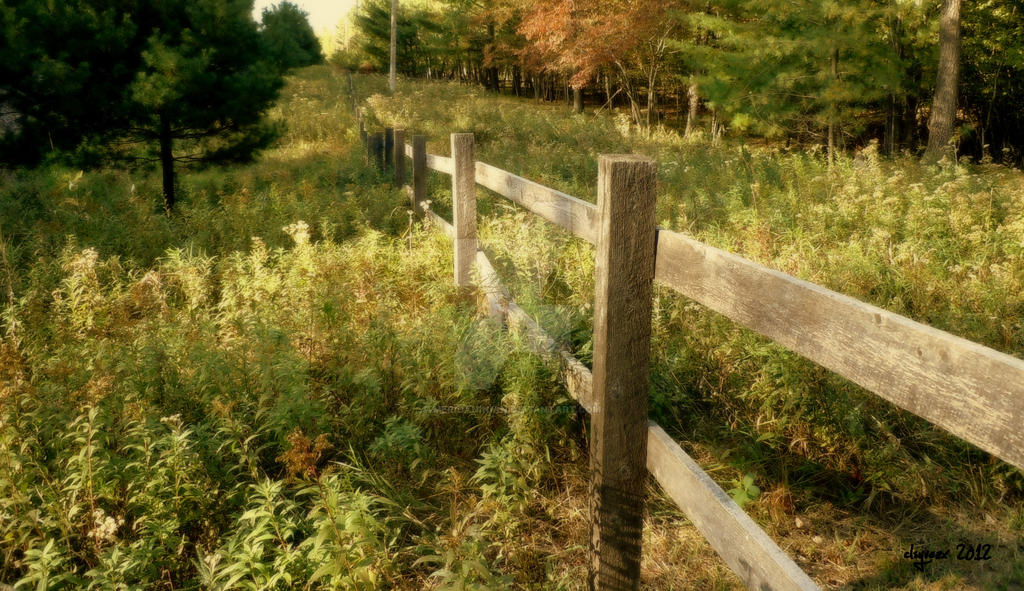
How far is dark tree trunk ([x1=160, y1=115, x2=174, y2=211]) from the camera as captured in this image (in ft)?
30.5

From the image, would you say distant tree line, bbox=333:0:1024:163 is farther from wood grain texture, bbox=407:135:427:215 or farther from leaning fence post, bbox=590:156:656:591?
leaning fence post, bbox=590:156:656:591

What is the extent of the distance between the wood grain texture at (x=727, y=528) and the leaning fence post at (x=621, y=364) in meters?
0.15

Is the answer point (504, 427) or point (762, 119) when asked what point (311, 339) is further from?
point (762, 119)

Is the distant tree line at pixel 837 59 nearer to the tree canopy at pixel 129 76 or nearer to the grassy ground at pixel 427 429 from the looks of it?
the grassy ground at pixel 427 429

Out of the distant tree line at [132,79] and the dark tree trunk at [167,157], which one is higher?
the distant tree line at [132,79]

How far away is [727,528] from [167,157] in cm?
991

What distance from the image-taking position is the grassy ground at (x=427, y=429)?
257cm

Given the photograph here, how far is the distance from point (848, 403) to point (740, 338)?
27.2 inches

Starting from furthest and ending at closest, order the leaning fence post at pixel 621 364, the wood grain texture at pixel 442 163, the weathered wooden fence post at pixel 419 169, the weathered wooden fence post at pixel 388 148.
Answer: the weathered wooden fence post at pixel 388 148, the weathered wooden fence post at pixel 419 169, the wood grain texture at pixel 442 163, the leaning fence post at pixel 621 364

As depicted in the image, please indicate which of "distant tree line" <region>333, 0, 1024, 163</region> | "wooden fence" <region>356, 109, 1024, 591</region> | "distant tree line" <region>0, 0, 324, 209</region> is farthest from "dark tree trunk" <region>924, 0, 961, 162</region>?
"wooden fence" <region>356, 109, 1024, 591</region>

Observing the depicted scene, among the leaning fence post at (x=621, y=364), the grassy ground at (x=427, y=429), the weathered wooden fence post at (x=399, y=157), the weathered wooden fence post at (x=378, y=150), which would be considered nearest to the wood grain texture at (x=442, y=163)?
the grassy ground at (x=427, y=429)

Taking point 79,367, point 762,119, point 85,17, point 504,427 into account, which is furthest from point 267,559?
point 762,119

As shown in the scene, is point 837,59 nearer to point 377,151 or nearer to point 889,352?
point 377,151

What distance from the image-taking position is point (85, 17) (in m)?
7.96
